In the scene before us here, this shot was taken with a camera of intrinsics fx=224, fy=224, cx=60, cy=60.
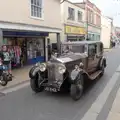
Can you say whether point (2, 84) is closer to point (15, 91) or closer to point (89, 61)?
point (15, 91)

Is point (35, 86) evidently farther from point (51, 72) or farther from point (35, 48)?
point (35, 48)

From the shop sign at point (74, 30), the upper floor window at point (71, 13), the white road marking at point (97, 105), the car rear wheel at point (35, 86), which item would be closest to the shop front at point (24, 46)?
the car rear wheel at point (35, 86)

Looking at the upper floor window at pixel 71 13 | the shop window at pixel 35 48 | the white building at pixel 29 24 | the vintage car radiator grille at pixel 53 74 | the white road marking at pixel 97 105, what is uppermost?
the upper floor window at pixel 71 13

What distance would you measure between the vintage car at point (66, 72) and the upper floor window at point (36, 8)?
5.87 metres

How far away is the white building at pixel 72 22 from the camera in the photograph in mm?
22469

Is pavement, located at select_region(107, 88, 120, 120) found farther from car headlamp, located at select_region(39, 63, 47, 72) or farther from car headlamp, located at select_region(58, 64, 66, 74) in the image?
car headlamp, located at select_region(39, 63, 47, 72)

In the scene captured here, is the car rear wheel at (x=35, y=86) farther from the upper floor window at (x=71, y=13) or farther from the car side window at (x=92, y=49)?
→ the upper floor window at (x=71, y=13)

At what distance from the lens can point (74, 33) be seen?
25219 mm

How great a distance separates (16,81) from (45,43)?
308 inches

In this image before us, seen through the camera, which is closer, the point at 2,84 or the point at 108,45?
the point at 2,84

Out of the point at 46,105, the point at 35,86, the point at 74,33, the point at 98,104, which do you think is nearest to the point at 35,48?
the point at 74,33

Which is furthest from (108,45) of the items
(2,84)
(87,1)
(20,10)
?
(2,84)

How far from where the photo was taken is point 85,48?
9.20 metres

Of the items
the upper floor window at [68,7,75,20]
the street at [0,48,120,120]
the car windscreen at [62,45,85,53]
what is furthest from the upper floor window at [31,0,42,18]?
the upper floor window at [68,7,75,20]
